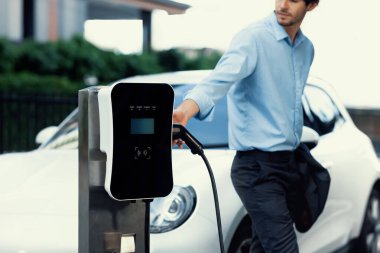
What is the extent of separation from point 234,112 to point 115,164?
1.10 m

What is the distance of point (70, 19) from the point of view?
2280 centimetres

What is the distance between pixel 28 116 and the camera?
1101 centimetres

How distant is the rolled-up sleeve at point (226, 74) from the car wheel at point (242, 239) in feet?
3.33

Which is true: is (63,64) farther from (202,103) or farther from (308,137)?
(202,103)

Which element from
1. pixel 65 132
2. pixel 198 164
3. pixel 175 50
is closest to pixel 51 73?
pixel 175 50

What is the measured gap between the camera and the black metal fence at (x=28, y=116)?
10.8 m

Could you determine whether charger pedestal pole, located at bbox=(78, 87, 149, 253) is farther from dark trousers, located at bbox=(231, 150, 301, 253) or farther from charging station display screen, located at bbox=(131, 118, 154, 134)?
dark trousers, located at bbox=(231, 150, 301, 253)

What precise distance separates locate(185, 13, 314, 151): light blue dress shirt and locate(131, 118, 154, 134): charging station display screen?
854 mm

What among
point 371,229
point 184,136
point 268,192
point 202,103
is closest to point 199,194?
point 268,192

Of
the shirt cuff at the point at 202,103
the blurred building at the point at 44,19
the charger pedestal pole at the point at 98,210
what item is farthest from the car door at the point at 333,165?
the blurred building at the point at 44,19

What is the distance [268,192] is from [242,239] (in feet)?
2.36

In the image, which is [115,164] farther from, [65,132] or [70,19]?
[70,19]

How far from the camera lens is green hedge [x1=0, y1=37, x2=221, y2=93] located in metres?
14.5

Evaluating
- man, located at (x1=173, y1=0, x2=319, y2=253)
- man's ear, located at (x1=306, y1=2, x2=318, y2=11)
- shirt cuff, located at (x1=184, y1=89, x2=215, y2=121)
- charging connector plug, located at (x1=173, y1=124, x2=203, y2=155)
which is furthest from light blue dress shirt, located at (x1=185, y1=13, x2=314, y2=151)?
charging connector plug, located at (x1=173, y1=124, x2=203, y2=155)
